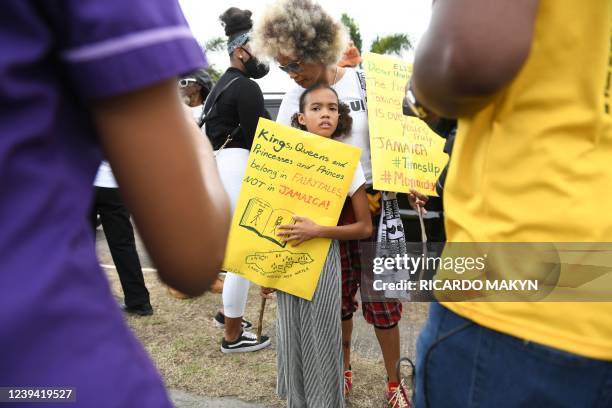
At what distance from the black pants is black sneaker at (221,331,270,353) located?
92 centimetres

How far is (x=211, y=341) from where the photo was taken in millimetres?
3439

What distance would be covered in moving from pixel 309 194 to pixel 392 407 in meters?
1.22

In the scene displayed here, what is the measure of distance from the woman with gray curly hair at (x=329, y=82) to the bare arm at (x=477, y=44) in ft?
5.85

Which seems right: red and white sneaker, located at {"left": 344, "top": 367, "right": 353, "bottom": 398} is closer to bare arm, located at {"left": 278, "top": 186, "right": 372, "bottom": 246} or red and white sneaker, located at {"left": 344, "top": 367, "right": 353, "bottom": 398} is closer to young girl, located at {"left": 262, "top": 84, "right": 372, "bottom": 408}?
young girl, located at {"left": 262, "top": 84, "right": 372, "bottom": 408}

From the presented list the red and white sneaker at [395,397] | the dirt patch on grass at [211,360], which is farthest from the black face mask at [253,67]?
the red and white sneaker at [395,397]

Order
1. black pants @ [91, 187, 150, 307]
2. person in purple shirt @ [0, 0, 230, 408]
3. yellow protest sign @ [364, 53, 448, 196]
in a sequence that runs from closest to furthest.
→ person in purple shirt @ [0, 0, 230, 408] → yellow protest sign @ [364, 53, 448, 196] → black pants @ [91, 187, 150, 307]

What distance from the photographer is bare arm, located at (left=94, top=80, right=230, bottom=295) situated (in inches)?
20.6

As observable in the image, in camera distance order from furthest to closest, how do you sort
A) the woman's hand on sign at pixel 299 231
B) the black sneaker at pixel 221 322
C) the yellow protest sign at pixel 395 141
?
the black sneaker at pixel 221 322
the yellow protest sign at pixel 395 141
the woman's hand on sign at pixel 299 231

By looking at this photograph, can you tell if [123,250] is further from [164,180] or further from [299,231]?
[164,180]

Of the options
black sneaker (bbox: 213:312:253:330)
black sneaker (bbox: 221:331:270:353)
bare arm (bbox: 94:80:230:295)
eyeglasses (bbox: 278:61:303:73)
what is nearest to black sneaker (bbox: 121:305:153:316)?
black sneaker (bbox: 213:312:253:330)

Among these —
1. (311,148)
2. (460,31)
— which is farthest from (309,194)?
(460,31)

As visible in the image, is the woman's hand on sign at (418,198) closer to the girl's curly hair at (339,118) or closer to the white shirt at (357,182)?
the white shirt at (357,182)

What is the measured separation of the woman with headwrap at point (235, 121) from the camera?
3072 mm

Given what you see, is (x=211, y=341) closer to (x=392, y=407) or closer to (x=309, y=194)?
(x=392, y=407)
